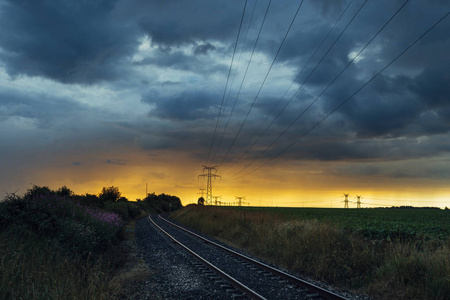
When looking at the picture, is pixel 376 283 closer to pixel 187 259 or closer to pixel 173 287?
pixel 173 287

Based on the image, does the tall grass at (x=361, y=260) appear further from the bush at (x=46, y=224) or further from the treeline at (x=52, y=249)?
the bush at (x=46, y=224)

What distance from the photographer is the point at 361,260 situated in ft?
33.7

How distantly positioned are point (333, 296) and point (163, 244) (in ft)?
38.9

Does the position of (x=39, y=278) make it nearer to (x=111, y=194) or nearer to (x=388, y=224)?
(x=388, y=224)

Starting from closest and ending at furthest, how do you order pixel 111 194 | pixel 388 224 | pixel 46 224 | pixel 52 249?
1. pixel 52 249
2. pixel 46 224
3. pixel 388 224
4. pixel 111 194

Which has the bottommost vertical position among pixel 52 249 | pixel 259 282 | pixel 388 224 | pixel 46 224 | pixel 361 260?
pixel 259 282

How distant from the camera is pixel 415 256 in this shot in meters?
9.12

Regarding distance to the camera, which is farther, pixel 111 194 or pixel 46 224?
pixel 111 194

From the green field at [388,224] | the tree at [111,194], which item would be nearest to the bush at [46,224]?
the green field at [388,224]

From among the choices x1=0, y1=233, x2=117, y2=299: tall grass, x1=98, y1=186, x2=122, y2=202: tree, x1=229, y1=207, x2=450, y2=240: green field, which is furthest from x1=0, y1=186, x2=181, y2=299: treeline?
x1=98, y1=186, x2=122, y2=202: tree

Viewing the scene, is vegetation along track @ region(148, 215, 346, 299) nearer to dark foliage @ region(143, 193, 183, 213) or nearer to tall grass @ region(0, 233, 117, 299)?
tall grass @ region(0, 233, 117, 299)

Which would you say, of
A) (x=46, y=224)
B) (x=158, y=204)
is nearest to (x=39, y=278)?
(x=46, y=224)

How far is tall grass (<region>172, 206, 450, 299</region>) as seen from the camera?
8141mm

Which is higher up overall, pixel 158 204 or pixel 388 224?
pixel 388 224
